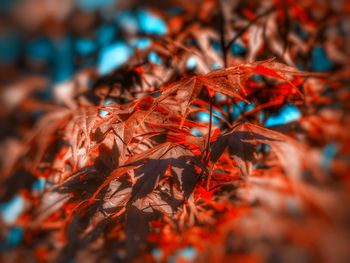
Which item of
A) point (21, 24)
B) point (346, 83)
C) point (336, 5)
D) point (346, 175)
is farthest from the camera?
point (336, 5)

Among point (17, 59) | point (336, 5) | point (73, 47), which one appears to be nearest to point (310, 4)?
point (336, 5)

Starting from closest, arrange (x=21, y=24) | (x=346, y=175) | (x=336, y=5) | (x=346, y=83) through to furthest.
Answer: (x=346, y=175)
(x=21, y=24)
(x=346, y=83)
(x=336, y=5)

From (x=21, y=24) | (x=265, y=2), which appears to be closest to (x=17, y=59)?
A: (x=21, y=24)

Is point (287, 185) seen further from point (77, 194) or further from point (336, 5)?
point (336, 5)

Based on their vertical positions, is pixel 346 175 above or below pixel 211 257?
above

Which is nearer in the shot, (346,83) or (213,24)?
(346,83)

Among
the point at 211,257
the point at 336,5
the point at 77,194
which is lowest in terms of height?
the point at 211,257

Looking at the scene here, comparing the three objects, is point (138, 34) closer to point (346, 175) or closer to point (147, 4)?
point (147, 4)
